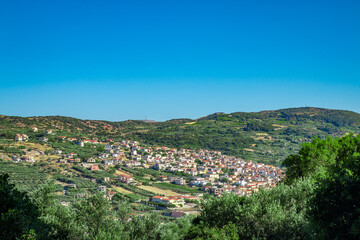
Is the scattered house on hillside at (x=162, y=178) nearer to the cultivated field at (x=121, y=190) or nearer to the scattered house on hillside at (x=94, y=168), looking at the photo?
the scattered house on hillside at (x=94, y=168)

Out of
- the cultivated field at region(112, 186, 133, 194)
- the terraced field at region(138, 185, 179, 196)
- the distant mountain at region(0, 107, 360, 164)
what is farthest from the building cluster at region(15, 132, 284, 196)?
the distant mountain at region(0, 107, 360, 164)

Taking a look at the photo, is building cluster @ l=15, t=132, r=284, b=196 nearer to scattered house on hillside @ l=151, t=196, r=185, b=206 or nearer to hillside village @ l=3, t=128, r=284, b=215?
hillside village @ l=3, t=128, r=284, b=215

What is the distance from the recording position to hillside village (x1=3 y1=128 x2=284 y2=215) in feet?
217

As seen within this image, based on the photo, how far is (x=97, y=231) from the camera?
15891 millimetres

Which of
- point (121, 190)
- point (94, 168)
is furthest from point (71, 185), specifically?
point (94, 168)

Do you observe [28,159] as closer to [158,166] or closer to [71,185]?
[71,185]

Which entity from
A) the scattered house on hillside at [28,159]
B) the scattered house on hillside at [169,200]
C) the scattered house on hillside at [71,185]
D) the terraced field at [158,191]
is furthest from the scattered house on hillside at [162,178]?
the scattered house on hillside at [28,159]

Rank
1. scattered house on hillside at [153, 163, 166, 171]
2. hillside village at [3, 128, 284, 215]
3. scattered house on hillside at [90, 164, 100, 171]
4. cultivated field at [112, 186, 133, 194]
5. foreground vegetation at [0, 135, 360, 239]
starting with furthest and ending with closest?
scattered house on hillside at [153, 163, 166, 171], scattered house on hillside at [90, 164, 100, 171], hillside village at [3, 128, 284, 215], cultivated field at [112, 186, 133, 194], foreground vegetation at [0, 135, 360, 239]

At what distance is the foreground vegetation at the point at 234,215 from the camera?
1047cm

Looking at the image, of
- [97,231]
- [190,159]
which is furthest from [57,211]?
[190,159]

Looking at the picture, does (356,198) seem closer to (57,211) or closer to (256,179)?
(57,211)

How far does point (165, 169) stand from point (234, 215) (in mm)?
85239

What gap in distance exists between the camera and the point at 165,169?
100 m

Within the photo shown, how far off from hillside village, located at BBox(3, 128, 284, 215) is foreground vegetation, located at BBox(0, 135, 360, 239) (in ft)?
124
